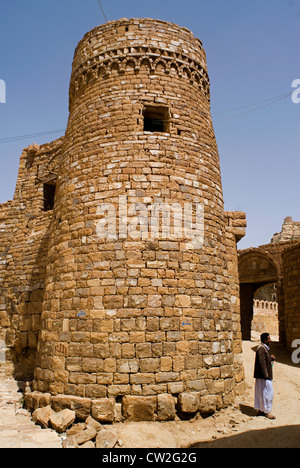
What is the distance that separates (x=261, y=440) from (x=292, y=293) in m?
8.44

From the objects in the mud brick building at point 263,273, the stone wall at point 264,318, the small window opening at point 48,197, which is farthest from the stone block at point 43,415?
the stone wall at point 264,318

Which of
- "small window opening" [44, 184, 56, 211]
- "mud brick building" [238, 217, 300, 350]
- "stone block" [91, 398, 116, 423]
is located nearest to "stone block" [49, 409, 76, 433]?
"stone block" [91, 398, 116, 423]

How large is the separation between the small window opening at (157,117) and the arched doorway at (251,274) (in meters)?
12.7

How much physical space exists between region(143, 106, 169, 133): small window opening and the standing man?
4464 millimetres

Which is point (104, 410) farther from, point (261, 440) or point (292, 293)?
point (292, 293)

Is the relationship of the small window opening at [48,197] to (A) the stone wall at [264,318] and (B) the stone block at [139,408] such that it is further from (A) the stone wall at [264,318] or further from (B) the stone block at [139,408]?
(A) the stone wall at [264,318]

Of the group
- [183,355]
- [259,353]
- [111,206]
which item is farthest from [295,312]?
[111,206]

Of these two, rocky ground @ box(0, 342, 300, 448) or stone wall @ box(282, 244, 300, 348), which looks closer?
rocky ground @ box(0, 342, 300, 448)

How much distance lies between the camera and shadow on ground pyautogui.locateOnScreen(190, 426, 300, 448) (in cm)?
443

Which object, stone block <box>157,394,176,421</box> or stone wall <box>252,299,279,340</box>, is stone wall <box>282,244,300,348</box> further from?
stone wall <box>252,299,279,340</box>

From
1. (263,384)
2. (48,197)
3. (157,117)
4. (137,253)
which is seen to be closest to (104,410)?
(137,253)

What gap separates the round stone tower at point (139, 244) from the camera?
16.7 feet
